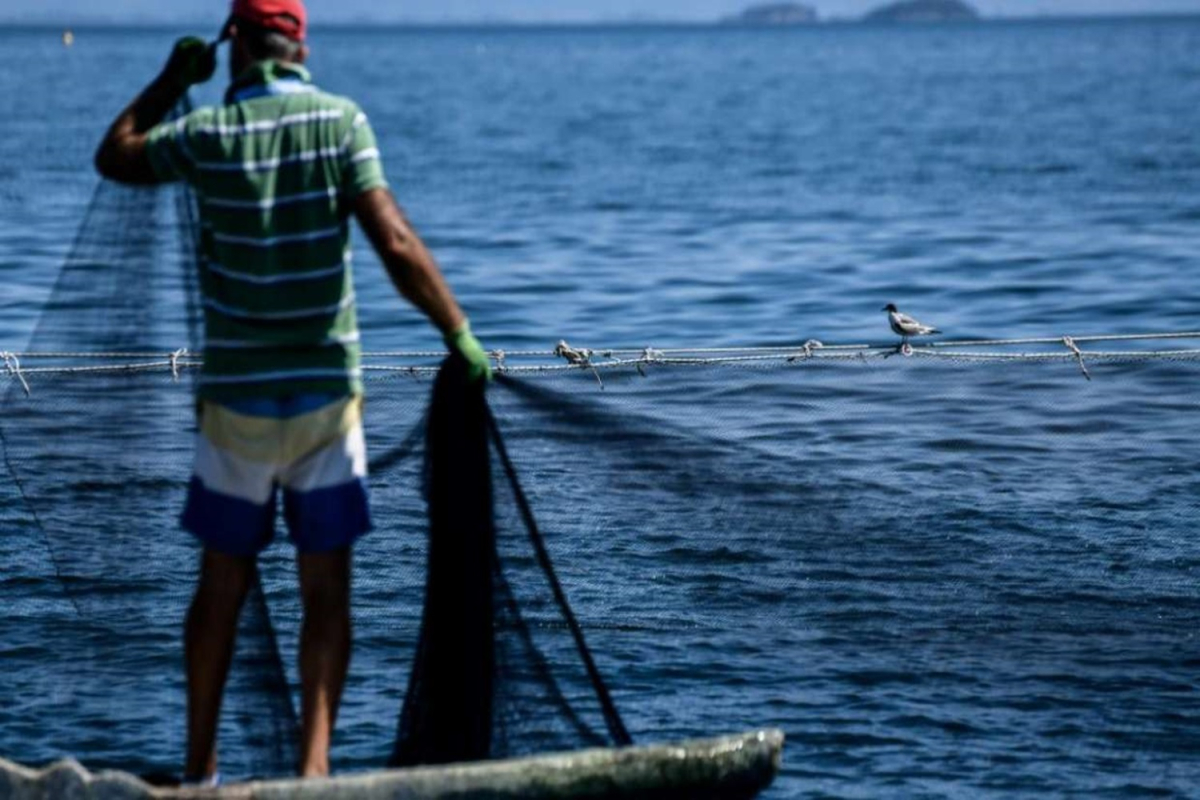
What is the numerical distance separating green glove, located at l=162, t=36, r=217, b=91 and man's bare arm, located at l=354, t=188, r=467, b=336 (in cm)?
65

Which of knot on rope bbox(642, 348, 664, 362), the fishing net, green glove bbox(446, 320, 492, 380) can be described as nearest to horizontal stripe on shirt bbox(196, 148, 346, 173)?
green glove bbox(446, 320, 492, 380)

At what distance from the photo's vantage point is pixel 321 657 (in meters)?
5.36

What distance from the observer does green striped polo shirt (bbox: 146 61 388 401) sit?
16.6 ft

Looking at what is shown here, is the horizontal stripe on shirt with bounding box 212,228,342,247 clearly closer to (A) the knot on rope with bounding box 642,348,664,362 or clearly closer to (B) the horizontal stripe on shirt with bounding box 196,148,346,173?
(B) the horizontal stripe on shirt with bounding box 196,148,346,173

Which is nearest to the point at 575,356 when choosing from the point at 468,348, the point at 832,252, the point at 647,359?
the point at 647,359

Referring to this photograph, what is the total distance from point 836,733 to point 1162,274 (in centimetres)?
1708

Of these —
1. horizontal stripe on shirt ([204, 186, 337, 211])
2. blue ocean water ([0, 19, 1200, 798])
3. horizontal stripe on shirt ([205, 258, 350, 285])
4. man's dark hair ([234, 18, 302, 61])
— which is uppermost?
man's dark hair ([234, 18, 302, 61])

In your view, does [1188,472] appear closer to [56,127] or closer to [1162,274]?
[1162,274]

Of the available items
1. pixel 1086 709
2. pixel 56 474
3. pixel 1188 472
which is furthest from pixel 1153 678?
pixel 56 474

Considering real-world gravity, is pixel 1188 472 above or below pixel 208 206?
below

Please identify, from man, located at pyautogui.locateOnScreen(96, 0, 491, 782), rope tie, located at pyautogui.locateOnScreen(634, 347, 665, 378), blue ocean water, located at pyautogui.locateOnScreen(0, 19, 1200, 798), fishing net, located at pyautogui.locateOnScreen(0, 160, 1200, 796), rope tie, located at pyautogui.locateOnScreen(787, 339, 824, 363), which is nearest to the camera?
man, located at pyautogui.locateOnScreen(96, 0, 491, 782)

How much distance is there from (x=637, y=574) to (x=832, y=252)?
1767 centimetres

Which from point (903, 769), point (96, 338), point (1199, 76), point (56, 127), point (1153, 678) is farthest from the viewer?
point (1199, 76)

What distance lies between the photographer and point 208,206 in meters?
5.16
